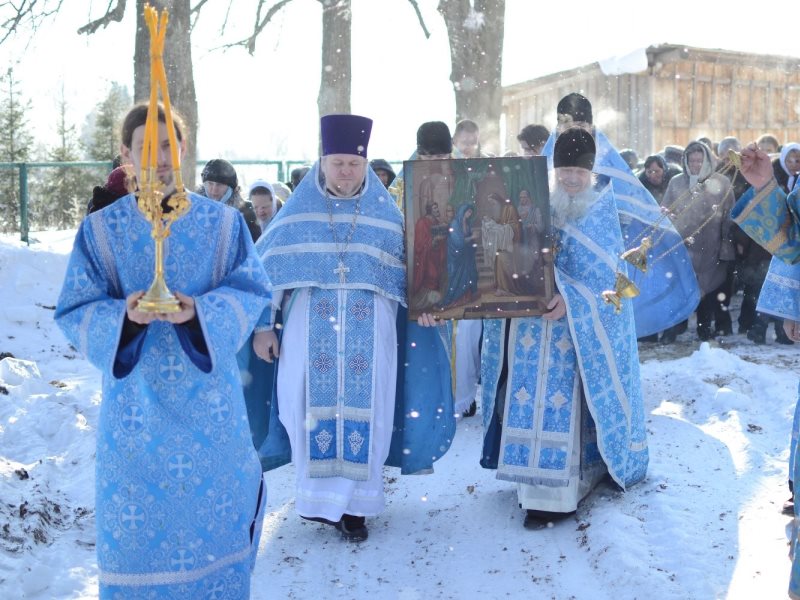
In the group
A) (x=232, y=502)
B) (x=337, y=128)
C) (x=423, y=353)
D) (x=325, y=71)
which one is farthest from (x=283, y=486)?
(x=325, y=71)

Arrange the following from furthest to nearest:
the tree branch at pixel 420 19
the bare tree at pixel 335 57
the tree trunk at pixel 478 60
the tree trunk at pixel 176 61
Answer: the tree branch at pixel 420 19, the bare tree at pixel 335 57, the tree trunk at pixel 478 60, the tree trunk at pixel 176 61

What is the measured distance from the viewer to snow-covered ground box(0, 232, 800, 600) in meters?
4.03

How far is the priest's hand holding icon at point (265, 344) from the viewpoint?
4340 mm

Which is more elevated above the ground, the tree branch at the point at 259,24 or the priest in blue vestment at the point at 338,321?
the tree branch at the point at 259,24

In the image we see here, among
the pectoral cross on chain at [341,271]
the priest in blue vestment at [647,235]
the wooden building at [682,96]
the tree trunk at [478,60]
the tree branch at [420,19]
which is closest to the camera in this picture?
the pectoral cross on chain at [341,271]

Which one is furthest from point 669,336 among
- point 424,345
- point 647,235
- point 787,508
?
point 424,345

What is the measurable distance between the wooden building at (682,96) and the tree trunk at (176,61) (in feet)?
31.3

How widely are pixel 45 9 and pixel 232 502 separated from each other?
37.5 ft

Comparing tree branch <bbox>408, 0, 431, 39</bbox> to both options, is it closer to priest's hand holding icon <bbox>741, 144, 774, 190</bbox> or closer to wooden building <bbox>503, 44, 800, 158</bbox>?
wooden building <bbox>503, 44, 800, 158</bbox>

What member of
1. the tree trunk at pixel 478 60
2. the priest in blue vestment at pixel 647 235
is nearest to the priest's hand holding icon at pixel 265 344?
the priest in blue vestment at pixel 647 235

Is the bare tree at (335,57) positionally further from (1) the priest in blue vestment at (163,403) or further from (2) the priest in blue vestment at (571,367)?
(1) the priest in blue vestment at (163,403)

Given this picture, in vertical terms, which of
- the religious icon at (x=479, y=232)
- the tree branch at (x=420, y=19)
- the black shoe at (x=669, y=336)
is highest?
the tree branch at (x=420, y=19)

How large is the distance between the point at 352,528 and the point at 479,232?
5.16 ft

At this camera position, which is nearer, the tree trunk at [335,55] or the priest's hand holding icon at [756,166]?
the priest's hand holding icon at [756,166]
